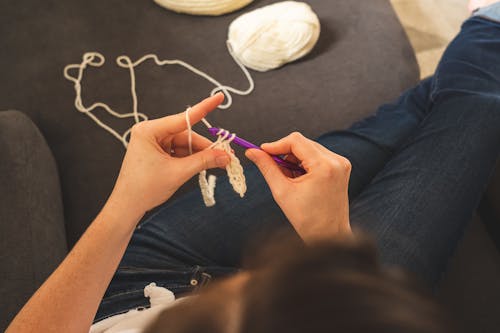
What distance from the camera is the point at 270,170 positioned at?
0.58 metres

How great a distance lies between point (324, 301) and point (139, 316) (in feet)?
1.40

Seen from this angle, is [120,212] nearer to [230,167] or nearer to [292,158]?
[230,167]

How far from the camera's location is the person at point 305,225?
0.29m

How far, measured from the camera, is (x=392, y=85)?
3.43 feet

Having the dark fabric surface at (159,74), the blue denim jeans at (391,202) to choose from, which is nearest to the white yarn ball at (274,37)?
the dark fabric surface at (159,74)

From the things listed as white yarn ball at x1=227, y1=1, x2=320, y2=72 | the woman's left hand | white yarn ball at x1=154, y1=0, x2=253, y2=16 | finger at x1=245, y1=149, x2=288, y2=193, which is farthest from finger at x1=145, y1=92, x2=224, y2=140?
white yarn ball at x1=154, y1=0, x2=253, y2=16

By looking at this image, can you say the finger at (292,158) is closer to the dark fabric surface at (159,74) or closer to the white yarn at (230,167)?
the white yarn at (230,167)

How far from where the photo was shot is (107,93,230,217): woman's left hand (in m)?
0.58

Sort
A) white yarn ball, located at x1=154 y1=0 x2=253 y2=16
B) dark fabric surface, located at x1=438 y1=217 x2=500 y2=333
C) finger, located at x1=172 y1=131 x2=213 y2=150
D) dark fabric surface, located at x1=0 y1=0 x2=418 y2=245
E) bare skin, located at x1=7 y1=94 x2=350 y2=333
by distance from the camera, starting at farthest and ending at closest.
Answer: white yarn ball, located at x1=154 y1=0 x2=253 y2=16 < dark fabric surface, located at x1=0 y1=0 x2=418 y2=245 < dark fabric surface, located at x1=438 y1=217 x2=500 y2=333 < finger, located at x1=172 y1=131 x2=213 y2=150 < bare skin, located at x1=7 y1=94 x2=350 y2=333

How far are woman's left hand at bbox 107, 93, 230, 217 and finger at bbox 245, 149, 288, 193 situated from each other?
0.22 ft

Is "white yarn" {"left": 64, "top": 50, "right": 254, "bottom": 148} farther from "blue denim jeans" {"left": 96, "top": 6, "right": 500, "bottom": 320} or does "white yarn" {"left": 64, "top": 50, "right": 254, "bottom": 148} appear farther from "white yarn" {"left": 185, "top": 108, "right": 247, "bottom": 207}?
"white yarn" {"left": 185, "top": 108, "right": 247, "bottom": 207}

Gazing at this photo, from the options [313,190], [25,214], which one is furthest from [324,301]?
[25,214]

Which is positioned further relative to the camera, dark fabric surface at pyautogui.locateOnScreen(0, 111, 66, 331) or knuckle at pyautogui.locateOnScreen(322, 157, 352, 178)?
dark fabric surface at pyautogui.locateOnScreen(0, 111, 66, 331)

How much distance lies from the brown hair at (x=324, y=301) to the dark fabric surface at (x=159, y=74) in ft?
2.22
